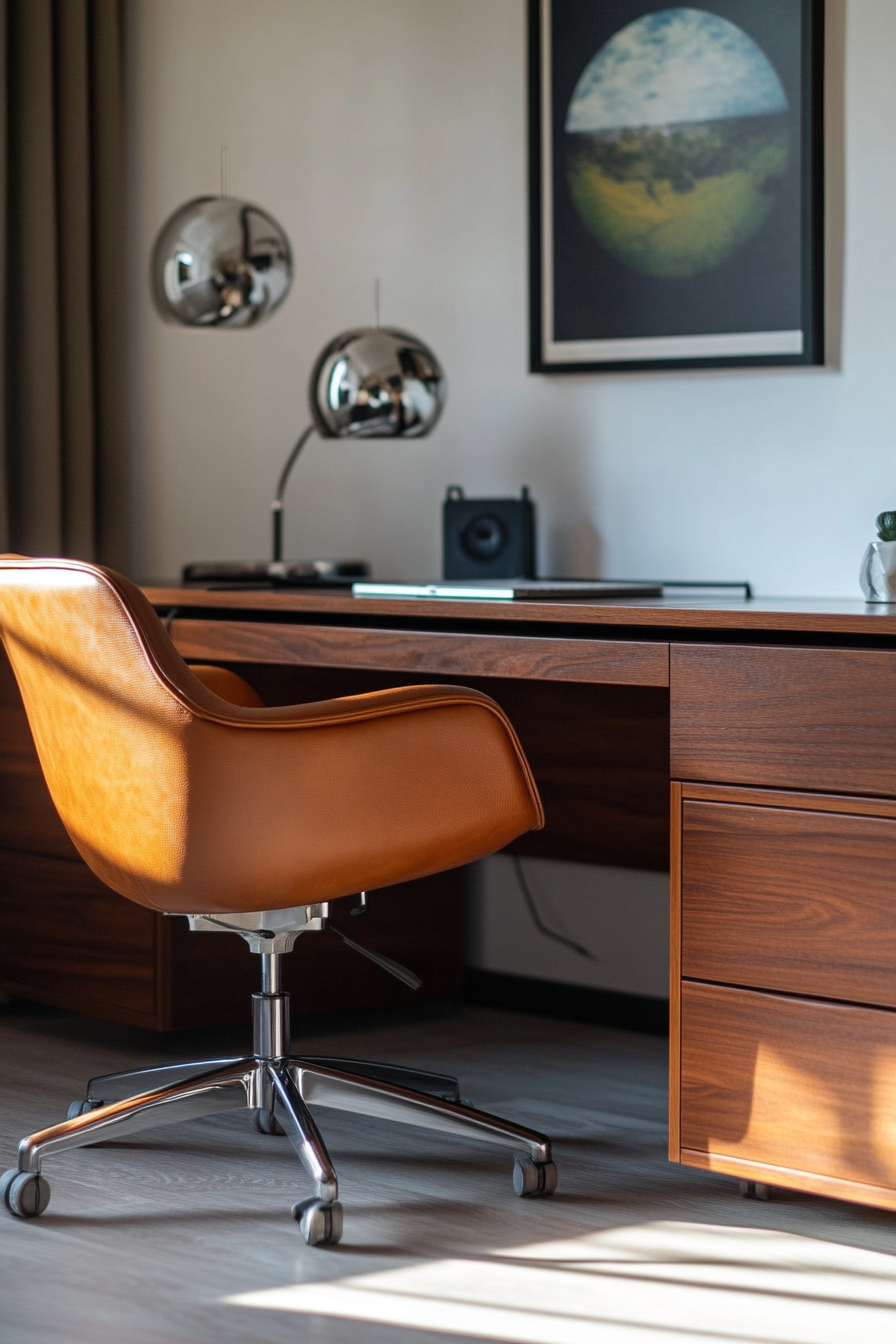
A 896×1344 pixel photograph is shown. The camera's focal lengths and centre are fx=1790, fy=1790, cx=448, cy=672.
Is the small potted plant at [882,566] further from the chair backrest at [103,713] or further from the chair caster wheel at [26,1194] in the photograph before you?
the chair caster wheel at [26,1194]

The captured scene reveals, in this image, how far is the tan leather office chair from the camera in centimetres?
198

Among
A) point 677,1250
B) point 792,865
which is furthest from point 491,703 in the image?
point 677,1250

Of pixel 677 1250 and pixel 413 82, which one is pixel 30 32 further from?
pixel 677 1250

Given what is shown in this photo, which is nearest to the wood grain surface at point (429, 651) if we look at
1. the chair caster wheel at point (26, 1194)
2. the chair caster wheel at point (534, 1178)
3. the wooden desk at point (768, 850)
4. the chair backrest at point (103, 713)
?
the wooden desk at point (768, 850)

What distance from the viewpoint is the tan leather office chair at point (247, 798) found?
6.49ft

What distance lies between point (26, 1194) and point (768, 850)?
946 millimetres

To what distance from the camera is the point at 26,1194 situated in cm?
207

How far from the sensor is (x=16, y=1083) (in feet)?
8.55

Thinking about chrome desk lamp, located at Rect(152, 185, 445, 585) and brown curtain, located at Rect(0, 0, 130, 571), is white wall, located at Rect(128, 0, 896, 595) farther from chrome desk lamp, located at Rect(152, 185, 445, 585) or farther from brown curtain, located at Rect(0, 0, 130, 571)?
chrome desk lamp, located at Rect(152, 185, 445, 585)

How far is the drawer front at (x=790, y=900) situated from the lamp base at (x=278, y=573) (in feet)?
3.30

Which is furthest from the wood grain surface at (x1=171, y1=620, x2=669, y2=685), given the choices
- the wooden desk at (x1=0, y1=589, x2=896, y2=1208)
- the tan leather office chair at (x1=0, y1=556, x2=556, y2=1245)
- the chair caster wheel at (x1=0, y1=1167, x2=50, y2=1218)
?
the chair caster wheel at (x1=0, y1=1167, x2=50, y2=1218)

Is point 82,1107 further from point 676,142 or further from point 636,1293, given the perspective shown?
point 676,142

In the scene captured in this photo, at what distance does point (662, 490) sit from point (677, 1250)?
1315mm

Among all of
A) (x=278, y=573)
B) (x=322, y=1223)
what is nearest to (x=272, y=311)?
(x=278, y=573)
